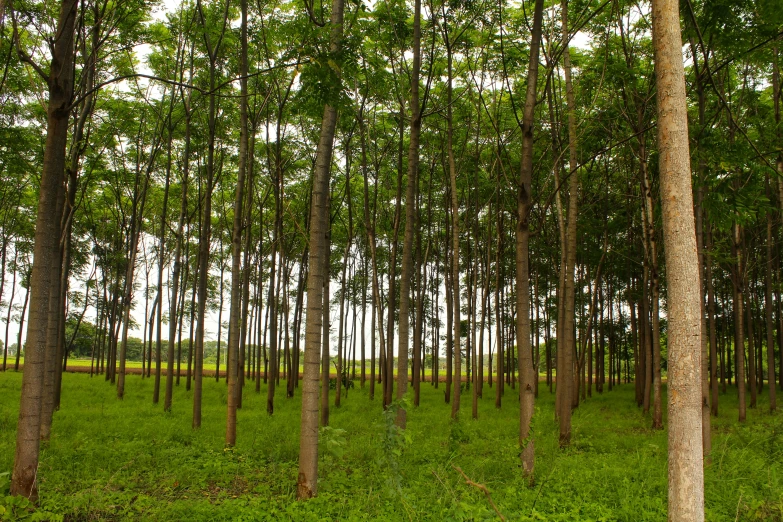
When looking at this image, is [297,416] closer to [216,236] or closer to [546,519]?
[546,519]

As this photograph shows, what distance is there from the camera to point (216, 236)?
22500 mm

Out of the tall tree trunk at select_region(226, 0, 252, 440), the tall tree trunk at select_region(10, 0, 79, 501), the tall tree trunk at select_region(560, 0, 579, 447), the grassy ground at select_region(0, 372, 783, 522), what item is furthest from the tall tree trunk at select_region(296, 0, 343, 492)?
the tall tree trunk at select_region(560, 0, 579, 447)

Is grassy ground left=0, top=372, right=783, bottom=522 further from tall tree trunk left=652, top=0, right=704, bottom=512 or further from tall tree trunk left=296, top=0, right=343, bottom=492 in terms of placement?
tall tree trunk left=652, top=0, right=704, bottom=512

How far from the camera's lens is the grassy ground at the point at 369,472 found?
5.00 meters

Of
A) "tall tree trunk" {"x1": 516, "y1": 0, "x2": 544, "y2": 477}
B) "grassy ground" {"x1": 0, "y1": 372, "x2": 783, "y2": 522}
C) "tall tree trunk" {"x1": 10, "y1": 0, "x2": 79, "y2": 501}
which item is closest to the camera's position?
"tall tree trunk" {"x1": 10, "y1": 0, "x2": 79, "y2": 501}

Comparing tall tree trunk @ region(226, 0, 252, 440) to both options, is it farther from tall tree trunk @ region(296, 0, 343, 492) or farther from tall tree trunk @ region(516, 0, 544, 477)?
tall tree trunk @ region(516, 0, 544, 477)

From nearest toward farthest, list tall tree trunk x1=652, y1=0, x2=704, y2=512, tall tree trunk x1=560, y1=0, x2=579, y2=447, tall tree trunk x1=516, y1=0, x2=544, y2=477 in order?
1. tall tree trunk x1=652, y1=0, x2=704, y2=512
2. tall tree trunk x1=516, y1=0, x2=544, y2=477
3. tall tree trunk x1=560, y1=0, x2=579, y2=447

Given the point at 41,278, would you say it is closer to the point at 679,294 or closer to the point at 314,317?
the point at 314,317

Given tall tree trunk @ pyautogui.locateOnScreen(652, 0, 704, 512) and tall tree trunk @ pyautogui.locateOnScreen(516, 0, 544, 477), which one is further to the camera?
tall tree trunk @ pyautogui.locateOnScreen(516, 0, 544, 477)

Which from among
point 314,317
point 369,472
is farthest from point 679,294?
point 369,472

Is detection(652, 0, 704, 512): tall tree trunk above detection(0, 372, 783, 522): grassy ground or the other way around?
above

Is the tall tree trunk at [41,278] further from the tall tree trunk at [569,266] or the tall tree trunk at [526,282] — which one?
the tall tree trunk at [569,266]

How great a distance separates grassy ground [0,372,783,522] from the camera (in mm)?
5004

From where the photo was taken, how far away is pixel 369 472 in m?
6.90
